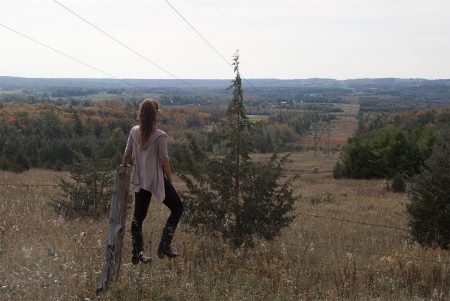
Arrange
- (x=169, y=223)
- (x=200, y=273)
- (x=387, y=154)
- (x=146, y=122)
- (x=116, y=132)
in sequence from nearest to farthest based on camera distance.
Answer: (x=200, y=273) < (x=146, y=122) < (x=169, y=223) < (x=387, y=154) < (x=116, y=132)

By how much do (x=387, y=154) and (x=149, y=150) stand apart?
44.1m

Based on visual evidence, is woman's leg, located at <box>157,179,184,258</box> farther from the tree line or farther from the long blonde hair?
the tree line

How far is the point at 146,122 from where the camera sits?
5.20 m

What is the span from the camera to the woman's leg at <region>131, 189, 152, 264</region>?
512 centimetres

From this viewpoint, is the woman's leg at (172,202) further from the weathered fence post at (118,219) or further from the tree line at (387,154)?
the tree line at (387,154)

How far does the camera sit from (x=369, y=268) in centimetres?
573

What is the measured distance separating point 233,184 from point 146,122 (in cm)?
289

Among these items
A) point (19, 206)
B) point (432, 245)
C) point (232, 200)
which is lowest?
point (432, 245)

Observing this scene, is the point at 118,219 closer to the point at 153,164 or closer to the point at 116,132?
the point at 153,164

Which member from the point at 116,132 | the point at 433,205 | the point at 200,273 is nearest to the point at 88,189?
the point at 200,273

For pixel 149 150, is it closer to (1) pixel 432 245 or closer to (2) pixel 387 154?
(1) pixel 432 245

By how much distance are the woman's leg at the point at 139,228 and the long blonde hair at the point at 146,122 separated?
1.87 feet

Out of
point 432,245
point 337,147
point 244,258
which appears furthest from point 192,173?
point 337,147

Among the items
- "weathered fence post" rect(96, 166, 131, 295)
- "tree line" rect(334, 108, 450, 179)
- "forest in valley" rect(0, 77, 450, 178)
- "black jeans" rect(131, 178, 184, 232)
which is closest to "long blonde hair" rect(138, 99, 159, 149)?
"black jeans" rect(131, 178, 184, 232)
